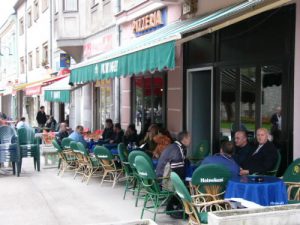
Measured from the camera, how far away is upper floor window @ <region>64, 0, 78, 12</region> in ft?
62.0

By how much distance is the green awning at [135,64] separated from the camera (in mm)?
6715

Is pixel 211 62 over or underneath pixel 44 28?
underneath

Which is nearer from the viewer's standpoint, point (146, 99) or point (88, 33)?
point (146, 99)

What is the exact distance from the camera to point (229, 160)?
6.20 metres

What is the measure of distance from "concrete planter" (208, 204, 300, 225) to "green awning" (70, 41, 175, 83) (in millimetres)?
3583

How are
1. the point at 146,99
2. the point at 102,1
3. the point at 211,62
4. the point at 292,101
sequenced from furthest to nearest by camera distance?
the point at 102,1
the point at 146,99
the point at 211,62
the point at 292,101

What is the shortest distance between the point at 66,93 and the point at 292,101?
9.95m

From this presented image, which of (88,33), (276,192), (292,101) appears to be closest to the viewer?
(276,192)

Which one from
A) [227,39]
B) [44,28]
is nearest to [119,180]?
[227,39]

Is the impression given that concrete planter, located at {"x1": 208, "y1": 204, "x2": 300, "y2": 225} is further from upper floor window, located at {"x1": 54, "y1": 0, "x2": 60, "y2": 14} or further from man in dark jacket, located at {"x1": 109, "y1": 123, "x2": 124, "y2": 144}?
upper floor window, located at {"x1": 54, "y1": 0, "x2": 60, "y2": 14}

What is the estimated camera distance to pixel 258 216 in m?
3.29

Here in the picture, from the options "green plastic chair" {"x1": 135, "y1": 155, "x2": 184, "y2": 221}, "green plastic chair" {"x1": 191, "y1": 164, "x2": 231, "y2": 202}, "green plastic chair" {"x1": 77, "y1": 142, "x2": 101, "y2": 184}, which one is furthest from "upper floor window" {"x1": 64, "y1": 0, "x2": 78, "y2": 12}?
"green plastic chair" {"x1": 191, "y1": 164, "x2": 231, "y2": 202}

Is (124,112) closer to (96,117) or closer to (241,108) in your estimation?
(96,117)

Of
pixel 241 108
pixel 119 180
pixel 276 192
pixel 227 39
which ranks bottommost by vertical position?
pixel 119 180
